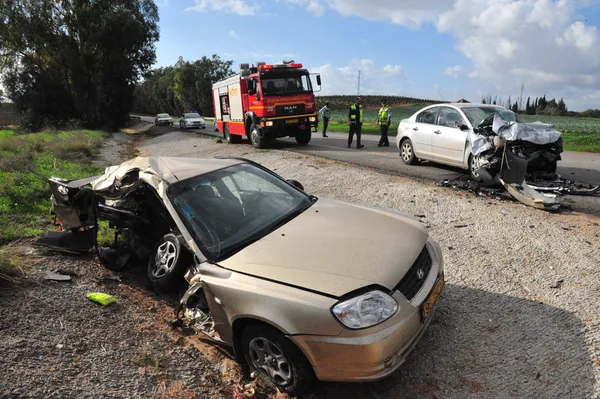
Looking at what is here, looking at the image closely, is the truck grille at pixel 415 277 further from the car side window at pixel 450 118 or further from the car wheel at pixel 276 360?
the car side window at pixel 450 118

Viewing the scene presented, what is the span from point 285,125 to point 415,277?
12466 millimetres

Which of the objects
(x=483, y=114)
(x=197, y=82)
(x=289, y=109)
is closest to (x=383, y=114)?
(x=289, y=109)

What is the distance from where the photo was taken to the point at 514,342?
3.12 meters

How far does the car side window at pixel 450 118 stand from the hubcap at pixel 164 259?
6888 millimetres

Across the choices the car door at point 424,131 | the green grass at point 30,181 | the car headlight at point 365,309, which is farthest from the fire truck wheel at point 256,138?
the car headlight at point 365,309

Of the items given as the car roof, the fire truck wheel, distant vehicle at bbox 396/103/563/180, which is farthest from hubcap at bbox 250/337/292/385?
the fire truck wheel

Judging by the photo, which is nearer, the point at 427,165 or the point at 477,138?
the point at 477,138

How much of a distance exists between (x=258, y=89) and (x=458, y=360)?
13.0 metres

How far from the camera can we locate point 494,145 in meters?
7.13

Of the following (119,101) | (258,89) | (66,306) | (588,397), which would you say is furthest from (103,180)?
(119,101)

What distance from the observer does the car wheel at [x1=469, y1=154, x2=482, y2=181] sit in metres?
7.67

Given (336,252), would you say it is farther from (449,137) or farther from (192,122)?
(192,122)

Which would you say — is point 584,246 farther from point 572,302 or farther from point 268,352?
point 268,352

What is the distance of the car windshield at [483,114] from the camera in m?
8.06
